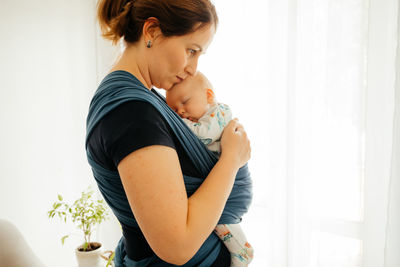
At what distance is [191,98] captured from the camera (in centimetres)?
110

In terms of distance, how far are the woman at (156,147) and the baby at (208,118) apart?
0.04 meters

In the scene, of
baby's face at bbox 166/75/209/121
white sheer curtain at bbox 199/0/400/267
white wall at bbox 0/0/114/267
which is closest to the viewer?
baby's face at bbox 166/75/209/121

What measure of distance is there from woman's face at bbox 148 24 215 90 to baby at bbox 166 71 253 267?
171mm

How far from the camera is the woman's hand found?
2.77 feet

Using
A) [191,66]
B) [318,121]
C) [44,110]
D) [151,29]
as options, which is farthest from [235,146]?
[44,110]

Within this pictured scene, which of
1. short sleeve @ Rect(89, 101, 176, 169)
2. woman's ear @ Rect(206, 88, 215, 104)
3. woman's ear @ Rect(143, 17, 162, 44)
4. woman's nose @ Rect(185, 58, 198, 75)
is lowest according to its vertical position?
short sleeve @ Rect(89, 101, 176, 169)

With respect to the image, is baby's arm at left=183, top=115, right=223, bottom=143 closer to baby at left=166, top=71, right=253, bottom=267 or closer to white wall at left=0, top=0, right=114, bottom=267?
baby at left=166, top=71, right=253, bottom=267

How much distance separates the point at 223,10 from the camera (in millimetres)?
2102

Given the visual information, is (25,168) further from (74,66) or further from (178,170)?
(178,170)

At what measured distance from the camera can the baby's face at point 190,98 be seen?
1.08 metres

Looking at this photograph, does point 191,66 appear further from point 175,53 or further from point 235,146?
point 235,146

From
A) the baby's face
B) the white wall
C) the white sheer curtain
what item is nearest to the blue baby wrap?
the baby's face

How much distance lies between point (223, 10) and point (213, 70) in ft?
1.22

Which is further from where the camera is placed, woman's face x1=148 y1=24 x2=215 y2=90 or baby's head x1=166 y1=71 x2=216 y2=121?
baby's head x1=166 y1=71 x2=216 y2=121
